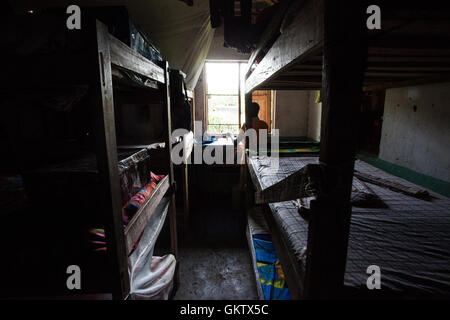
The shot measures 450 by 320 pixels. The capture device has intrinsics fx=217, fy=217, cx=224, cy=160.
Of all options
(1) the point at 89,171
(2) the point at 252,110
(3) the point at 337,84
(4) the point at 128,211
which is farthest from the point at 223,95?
(3) the point at 337,84

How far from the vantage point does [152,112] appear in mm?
3807

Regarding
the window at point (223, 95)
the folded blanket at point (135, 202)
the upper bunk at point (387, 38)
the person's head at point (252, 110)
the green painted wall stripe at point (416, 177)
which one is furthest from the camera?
the window at point (223, 95)

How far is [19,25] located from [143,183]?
1325mm

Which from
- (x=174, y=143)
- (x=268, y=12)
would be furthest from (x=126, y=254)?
(x=268, y=12)

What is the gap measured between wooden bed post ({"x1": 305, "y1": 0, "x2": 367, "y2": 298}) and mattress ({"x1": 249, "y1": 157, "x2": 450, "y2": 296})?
284 millimetres

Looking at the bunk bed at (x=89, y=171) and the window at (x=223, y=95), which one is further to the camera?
the window at (x=223, y=95)

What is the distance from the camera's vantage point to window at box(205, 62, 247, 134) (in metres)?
6.50

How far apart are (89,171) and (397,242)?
1940 mm

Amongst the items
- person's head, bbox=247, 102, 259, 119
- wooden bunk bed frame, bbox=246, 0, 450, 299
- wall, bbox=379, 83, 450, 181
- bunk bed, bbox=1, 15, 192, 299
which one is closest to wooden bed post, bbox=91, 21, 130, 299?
bunk bed, bbox=1, 15, 192, 299

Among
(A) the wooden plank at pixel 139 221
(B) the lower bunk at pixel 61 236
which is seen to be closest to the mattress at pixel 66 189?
(B) the lower bunk at pixel 61 236

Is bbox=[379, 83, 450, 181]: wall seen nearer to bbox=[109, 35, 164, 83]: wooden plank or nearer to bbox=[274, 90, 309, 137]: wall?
bbox=[109, 35, 164, 83]: wooden plank

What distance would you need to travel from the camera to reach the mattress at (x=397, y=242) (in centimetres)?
105

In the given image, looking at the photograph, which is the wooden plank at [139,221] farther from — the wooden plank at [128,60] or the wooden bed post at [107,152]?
the wooden plank at [128,60]
